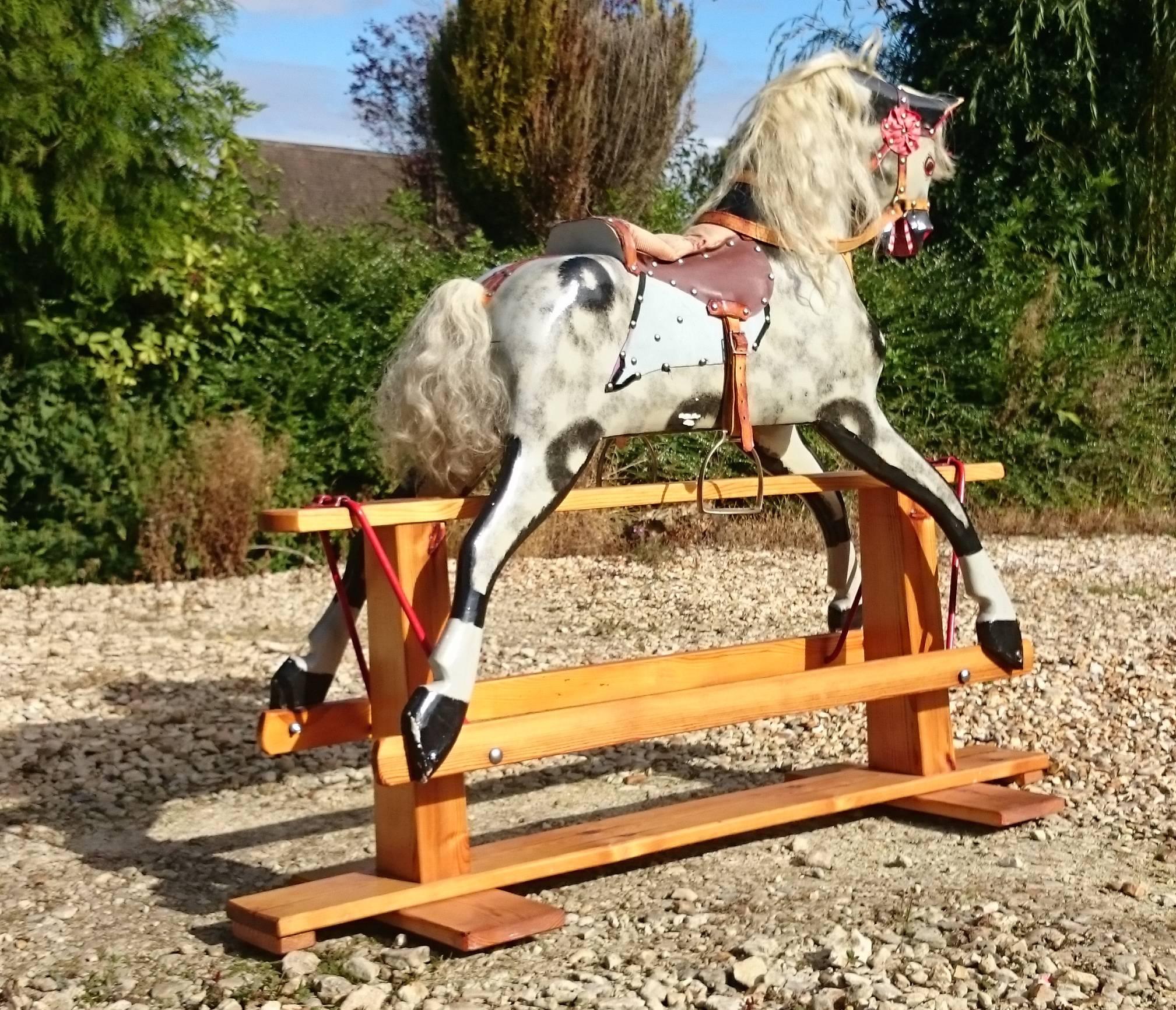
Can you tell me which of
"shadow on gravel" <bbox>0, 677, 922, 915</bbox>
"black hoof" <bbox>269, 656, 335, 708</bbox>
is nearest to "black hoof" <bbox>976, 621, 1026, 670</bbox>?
"shadow on gravel" <bbox>0, 677, 922, 915</bbox>

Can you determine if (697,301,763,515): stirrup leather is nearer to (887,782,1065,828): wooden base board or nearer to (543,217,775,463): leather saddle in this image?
(543,217,775,463): leather saddle

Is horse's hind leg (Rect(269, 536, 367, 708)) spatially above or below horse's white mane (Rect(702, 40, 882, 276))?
below

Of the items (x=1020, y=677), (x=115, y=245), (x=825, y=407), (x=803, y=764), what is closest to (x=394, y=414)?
(x=825, y=407)

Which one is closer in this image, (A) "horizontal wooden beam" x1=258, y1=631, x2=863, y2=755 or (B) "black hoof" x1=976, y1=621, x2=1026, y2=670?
(A) "horizontal wooden beam" x1=258, y1=631, x2=863, y2=755

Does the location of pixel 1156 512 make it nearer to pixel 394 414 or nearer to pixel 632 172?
pixel 632 172

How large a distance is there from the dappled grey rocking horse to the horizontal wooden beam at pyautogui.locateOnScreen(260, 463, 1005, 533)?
128 millimetres

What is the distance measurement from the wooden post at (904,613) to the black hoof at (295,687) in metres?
1.54

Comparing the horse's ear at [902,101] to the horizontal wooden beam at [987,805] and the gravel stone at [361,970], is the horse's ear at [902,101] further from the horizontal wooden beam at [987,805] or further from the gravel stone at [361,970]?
the gravel stone at [361,970]

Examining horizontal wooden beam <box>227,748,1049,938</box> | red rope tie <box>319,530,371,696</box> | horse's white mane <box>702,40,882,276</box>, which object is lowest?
horizontal wooden beam <box>227,748,1049,938</box>

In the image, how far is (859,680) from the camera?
12.3 feet

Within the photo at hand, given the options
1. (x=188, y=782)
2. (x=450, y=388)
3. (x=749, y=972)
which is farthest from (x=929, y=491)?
(x=188, y=782)

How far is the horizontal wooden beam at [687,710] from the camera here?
3127 millimetres

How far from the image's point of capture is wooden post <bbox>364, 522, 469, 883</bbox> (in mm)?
3262

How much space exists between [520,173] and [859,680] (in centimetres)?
1015
